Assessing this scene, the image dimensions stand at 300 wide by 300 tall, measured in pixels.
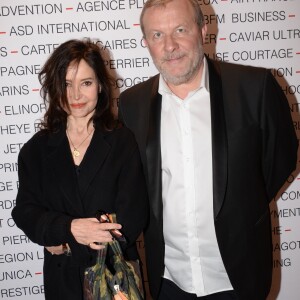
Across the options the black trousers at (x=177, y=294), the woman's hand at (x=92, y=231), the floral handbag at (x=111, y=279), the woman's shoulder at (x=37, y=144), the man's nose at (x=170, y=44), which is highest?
the man's nose at (x=170, y=44)

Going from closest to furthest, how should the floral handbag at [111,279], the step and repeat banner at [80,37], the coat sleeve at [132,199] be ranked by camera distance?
the floral handbag at [111,279] < the coat sleeve at [132,199] < the step and repeat banner at [80,37]

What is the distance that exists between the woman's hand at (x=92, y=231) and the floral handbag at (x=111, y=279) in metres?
0.04

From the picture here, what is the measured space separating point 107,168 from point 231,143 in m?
0.63

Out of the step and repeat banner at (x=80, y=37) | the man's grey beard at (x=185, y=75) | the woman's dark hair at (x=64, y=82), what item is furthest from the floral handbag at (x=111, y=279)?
the step and repeat banner at (x=80, y=37)

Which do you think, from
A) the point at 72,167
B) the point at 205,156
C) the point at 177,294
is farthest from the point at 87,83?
the point at 177,294

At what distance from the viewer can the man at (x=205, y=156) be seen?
80.7 inches

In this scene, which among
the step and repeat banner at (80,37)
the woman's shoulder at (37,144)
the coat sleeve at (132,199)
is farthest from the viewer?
the step and repeat banner at (80,37)

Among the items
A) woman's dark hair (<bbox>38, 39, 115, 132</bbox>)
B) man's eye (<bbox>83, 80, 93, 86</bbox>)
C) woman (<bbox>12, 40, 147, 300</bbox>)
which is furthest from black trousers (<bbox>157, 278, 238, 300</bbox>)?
man's eye (<bbox>83, 80, 93, 86</bbox>)

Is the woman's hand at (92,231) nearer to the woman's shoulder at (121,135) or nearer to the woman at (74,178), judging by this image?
the woman at (74,178)

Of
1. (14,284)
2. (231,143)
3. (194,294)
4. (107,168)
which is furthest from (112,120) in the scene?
(14,284)

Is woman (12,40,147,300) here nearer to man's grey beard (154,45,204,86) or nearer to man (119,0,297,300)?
man (119,0,297,300)

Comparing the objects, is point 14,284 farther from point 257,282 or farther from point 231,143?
point 231,143

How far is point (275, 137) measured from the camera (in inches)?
84.8

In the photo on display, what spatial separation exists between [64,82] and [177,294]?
1.30 m
